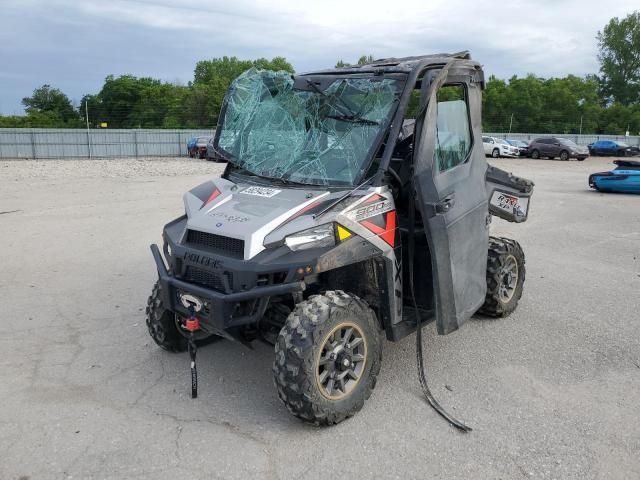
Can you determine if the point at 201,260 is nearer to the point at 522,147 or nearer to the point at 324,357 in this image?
the point at 324,357

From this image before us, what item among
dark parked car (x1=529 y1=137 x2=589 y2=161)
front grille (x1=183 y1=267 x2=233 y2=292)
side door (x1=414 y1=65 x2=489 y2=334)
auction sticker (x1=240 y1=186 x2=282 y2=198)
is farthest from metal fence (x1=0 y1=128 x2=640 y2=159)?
side door (x1=414 y1=65 x2=489 y2=334)

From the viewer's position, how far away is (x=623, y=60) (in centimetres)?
8212

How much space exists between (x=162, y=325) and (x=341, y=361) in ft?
5.78

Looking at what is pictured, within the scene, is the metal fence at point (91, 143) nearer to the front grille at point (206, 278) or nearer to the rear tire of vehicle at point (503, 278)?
the rear tire of vehicle at point (503, 278)

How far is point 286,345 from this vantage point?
3.67 meters

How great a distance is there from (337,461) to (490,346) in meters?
2.32

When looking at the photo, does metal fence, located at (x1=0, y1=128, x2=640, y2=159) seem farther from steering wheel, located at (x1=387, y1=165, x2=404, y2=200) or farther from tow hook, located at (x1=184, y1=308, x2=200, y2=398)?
steering wheel, located at (x1=387, y1=165, x2=404, y2=200)

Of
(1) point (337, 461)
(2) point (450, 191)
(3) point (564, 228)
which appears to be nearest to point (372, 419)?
(1) point (337, 461)

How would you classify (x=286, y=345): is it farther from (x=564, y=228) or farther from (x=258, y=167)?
(x=564, y=228)

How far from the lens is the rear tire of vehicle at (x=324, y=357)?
12.0 feet

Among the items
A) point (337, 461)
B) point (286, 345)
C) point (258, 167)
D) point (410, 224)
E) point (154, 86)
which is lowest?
point (337, 461)

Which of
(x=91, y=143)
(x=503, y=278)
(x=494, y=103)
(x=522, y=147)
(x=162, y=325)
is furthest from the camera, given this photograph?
(x=494, y=103)

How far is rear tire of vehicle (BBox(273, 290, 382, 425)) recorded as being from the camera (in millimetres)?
3646

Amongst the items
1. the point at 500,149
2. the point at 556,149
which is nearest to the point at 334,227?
the point at 500,149
